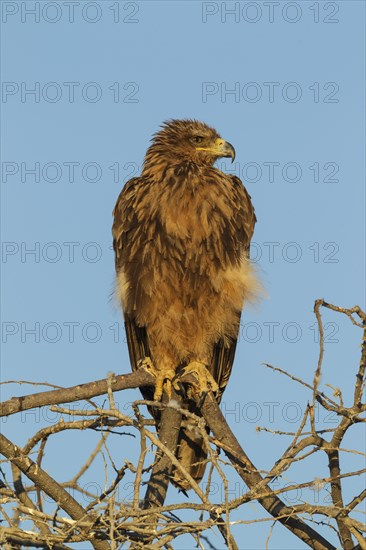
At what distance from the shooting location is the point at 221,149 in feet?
21.1

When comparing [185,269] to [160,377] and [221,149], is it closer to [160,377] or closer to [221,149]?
[160,377]

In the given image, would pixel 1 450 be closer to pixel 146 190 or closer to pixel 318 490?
pixel 318 490

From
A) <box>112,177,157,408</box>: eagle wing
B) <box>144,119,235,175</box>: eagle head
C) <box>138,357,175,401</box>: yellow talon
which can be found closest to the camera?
<box>138,357,175,401</box>: yellow talon

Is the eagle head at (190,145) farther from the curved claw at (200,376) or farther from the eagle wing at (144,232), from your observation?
the curved claw at (200,376)

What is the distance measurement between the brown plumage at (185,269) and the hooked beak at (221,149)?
37 cm

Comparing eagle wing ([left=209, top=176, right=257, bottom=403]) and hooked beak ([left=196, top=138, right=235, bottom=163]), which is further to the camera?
hooked beak ([left=196, top=138, right=235, bottom=163])

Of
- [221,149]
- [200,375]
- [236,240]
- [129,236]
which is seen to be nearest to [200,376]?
[200,375]

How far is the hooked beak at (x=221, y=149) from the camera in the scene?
6.41 metres

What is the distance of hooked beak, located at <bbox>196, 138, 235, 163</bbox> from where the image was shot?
21.0ft

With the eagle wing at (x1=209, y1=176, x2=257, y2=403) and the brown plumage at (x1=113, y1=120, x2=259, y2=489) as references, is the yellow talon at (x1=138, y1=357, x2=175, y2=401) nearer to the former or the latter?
the brown plumage at (x1=113, y1=120, x2=259, y2=489)

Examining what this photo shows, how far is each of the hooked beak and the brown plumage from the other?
1.22 feet

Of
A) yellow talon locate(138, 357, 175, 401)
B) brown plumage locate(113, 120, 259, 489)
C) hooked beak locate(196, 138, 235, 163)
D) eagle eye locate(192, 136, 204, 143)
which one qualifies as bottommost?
yellow talon locate(138, 357, 175, 401)

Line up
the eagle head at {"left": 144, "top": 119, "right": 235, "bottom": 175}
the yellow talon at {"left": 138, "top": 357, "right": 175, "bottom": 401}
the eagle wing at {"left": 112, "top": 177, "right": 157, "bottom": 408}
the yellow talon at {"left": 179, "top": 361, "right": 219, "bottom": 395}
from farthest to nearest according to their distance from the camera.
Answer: the eagle head at {"left": 144, "top": 119, "right": 235, "bottom": 175} < the eagle wing at {"left": 112, "top": 177, "right": 157, "bottom": 408} < the yellow talon at {"left": 179, "top": 361, "right": 219, "bottom": 395} < the yellow talon at {"left": 138, "top": 357, "right": 175, "bottom": 401}

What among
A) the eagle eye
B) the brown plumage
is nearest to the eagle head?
the eagle eye
